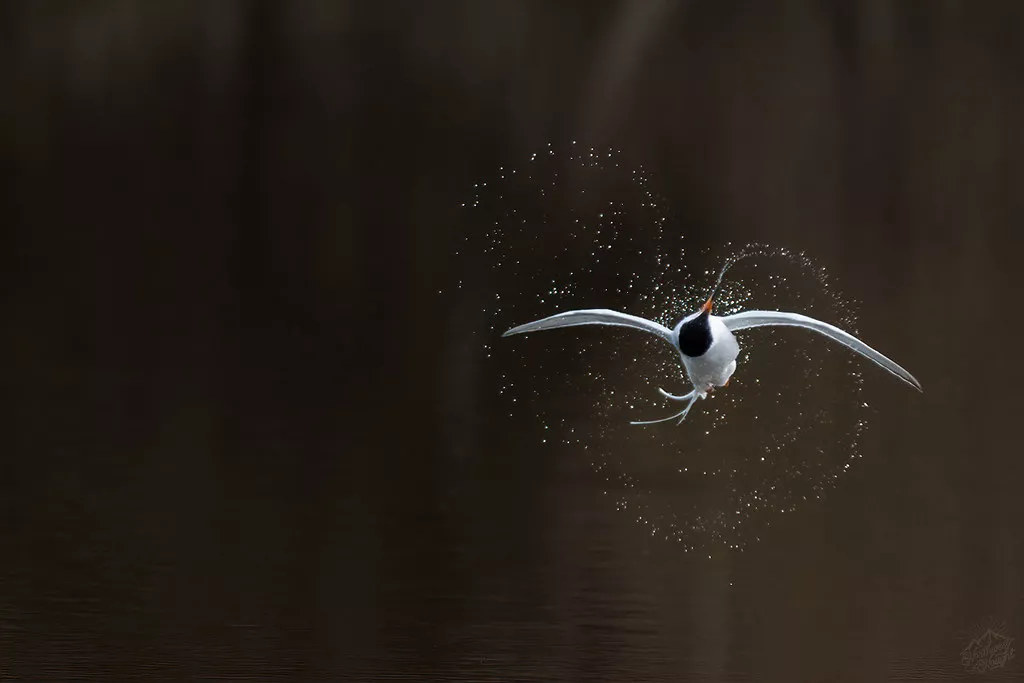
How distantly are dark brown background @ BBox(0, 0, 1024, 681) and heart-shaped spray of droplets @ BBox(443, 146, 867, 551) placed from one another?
0.17m

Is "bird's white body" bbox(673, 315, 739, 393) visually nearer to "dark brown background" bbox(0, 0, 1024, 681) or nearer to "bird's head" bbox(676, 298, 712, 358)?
"bird's head" bbox(676, 298, 712, 358)

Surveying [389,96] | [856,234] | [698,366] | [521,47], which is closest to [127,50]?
[389,96]

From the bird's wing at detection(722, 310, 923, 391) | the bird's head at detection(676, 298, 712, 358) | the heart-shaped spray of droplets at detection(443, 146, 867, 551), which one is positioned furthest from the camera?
the heart-shaped spray of droplets at detection(443, 146, 867, 551)

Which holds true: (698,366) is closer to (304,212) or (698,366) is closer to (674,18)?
(304,212)

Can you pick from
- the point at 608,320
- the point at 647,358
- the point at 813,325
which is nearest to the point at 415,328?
the point at 647,358

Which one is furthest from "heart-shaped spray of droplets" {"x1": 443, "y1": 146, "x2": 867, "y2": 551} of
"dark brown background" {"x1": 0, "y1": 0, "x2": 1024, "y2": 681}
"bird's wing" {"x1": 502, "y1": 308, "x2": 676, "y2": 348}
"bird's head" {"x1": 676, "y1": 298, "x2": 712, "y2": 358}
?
"bird's head" {"x1": 676, "y1": 298, "x2": 712, "y2": 358}

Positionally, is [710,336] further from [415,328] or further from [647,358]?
[415,328]

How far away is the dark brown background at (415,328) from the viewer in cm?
494

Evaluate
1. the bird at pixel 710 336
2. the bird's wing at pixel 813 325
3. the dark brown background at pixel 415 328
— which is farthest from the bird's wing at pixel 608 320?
the dark brown background at pixel 415 328

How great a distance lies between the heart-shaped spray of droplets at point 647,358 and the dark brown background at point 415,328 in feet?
0.55

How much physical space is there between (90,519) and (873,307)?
3858 millimetres

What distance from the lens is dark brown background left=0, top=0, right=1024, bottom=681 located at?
4.94 metres

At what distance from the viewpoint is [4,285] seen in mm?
8133

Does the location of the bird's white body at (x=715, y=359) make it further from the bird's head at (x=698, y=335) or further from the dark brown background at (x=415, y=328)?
the dark brown background at (x=415, y=328)
